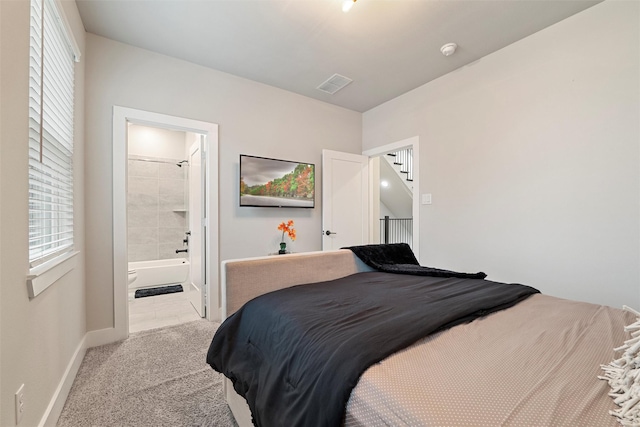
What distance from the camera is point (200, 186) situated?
3.10 m

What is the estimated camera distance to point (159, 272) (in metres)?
4.23

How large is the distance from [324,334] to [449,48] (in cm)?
277

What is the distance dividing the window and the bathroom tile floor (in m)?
1.30

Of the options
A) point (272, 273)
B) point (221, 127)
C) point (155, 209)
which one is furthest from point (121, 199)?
point (155, 209)

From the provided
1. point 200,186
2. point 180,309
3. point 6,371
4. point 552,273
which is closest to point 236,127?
point 200,186

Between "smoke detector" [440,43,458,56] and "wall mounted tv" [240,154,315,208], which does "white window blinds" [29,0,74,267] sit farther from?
"smoke detector" [440,43,458,56]

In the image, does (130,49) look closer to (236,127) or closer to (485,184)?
(236,127)

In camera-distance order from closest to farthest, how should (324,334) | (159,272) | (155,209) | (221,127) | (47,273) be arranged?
(324,334), (47,273), (221,127), (159,272), (155,209)

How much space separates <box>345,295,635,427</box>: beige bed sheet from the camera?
0.58 m

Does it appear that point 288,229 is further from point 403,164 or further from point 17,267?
point 403,164

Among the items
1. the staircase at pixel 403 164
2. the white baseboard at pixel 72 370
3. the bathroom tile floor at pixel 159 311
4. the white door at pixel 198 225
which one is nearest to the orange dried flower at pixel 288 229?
the white door at pixel 198 225

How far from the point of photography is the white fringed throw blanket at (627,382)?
559 mm

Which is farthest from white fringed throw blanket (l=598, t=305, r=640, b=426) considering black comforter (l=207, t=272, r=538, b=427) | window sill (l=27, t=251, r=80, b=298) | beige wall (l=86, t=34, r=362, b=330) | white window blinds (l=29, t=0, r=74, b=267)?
beige wall (l=86, t=34, r=362, b=330)

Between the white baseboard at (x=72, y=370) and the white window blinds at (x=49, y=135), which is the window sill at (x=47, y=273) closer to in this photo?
the white window blinds at (x=49, y=135)
